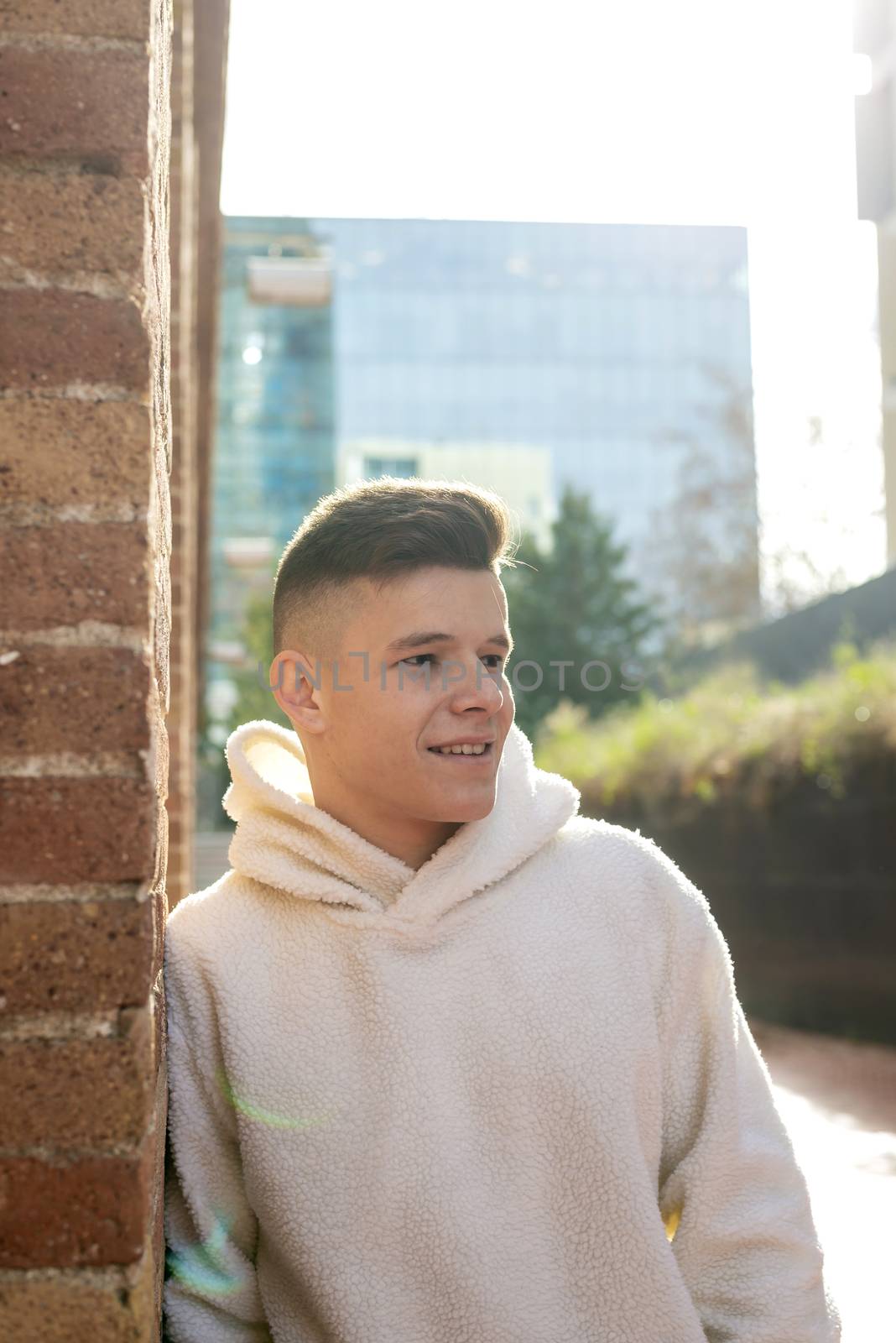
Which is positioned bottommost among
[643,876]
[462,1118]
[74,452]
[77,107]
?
[462,1118]

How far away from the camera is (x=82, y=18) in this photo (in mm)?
1316

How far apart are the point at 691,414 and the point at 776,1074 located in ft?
215

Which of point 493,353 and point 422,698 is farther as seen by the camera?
point 493,353

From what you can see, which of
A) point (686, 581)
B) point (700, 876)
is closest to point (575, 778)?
point (700, 876)

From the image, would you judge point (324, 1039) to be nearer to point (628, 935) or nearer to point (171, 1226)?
point (171, 1226)

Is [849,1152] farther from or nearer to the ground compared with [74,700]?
nearer to the ground

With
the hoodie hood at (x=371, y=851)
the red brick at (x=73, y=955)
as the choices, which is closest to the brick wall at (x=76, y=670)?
the red brick at (x=73, y=955)

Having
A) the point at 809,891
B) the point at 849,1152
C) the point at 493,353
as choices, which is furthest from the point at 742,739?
the point at 493,353

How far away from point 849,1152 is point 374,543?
15.8 ft

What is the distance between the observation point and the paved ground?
3879 mm

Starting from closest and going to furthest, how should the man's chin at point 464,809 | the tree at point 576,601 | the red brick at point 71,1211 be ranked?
the red brick at point 71,1211 → the man's chin at point 464,809 → the tree at point 576,601

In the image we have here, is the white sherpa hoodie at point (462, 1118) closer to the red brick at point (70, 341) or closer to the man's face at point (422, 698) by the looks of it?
the man's face at point (422, 698)

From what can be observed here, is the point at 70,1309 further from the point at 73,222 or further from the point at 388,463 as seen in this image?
the point at 388,463

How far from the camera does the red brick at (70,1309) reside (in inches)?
50.2
